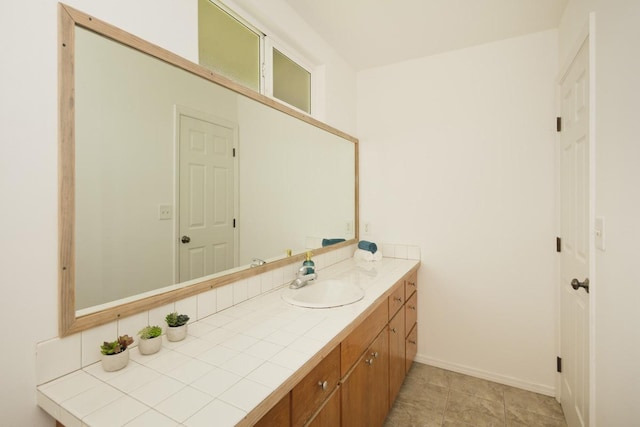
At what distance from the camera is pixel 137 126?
111 cm

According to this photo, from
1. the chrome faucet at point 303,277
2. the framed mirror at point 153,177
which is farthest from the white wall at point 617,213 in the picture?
the framed mirror at point 153,177

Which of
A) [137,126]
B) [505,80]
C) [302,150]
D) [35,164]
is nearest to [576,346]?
[505,80]

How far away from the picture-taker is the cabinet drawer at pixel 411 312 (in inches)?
87.6

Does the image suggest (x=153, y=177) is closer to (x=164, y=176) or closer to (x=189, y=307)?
(x=164, y=176)

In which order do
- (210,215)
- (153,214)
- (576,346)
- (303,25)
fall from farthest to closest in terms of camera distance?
(303,25), (576,346), (210,215), (153,214)

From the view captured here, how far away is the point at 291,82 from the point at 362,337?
166cm

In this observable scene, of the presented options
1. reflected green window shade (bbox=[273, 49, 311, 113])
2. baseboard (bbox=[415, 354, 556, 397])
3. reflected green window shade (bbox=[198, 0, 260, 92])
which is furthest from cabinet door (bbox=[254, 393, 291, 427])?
baseboard (bbox=[415, 354, 556, 397])

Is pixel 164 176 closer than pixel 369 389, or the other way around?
pixel 164 176

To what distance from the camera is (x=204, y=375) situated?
872 millimetres

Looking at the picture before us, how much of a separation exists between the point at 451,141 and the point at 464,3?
927 mm

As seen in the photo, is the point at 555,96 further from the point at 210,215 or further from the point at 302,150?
the point at 210,215

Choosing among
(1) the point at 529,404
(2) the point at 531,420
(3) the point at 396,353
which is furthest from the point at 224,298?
(1) the point at 529,404

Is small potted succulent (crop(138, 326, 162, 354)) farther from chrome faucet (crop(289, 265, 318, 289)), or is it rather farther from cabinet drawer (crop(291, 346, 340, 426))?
chrome faucet (crop(289, 265, 318, 289))

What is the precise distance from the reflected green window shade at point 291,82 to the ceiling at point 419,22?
0.98ft
